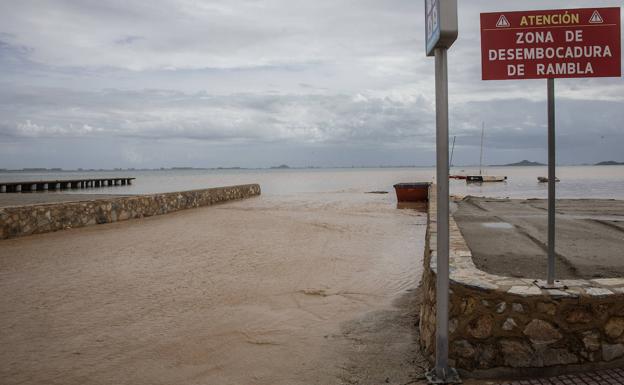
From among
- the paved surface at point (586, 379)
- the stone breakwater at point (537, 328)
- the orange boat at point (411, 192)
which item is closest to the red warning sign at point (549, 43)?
the stone breakwater at point (537, 328)

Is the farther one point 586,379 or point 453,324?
point 453,324

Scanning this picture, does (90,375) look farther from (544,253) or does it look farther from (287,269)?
(544,253)

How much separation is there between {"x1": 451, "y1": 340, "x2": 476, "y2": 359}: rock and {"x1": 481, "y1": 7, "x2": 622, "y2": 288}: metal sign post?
0.68m

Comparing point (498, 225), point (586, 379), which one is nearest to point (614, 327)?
point (586, 379)

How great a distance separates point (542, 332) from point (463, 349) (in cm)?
54

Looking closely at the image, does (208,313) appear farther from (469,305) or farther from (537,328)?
(537,328)

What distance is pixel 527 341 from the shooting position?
10.4ft

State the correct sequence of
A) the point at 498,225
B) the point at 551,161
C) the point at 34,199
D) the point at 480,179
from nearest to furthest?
the point at 551,161
the point at 498,225
the point at 34,199
the point at 480,179

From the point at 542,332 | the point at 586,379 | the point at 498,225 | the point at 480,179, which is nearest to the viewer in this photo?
the point at 586,379

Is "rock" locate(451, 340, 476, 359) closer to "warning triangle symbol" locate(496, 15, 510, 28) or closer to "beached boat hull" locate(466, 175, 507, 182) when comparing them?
"warning triangle symbol" locate(496, 15, 510, 28)

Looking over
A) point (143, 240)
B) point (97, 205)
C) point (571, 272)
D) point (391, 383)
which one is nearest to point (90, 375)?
point (391, 383)

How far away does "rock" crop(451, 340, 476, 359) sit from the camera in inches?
129

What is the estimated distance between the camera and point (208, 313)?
17.0 ft

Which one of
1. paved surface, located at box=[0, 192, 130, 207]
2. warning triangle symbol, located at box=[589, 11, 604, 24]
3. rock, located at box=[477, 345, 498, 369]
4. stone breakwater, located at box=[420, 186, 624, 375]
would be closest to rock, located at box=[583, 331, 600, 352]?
stone breakwater, located at box=[420, 186, 624, 375]
